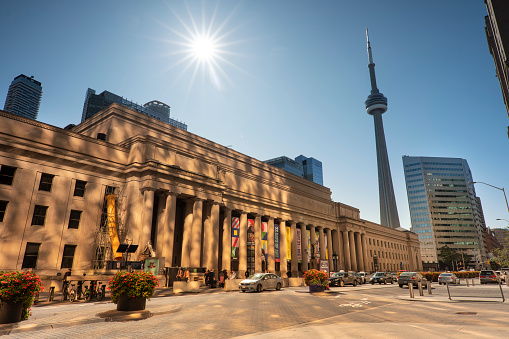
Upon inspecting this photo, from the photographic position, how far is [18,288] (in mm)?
10914

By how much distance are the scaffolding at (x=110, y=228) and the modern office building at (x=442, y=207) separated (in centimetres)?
18855

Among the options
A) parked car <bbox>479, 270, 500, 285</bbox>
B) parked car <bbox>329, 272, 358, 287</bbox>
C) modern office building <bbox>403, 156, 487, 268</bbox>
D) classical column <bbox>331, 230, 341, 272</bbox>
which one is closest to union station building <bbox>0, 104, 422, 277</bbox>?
parked car <bbox>329, 272, 358, 287</bbox>

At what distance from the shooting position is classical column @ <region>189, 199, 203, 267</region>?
40094 millimetres

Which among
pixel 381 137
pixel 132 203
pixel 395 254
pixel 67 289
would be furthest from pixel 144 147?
pixel 381 137

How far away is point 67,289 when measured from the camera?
21.2 metres

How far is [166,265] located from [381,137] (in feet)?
623

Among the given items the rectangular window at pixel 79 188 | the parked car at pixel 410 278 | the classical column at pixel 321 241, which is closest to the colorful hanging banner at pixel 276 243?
the classical column at pixel 321 241

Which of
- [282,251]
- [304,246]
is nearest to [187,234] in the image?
[282,251]

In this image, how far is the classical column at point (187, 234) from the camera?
3931cm

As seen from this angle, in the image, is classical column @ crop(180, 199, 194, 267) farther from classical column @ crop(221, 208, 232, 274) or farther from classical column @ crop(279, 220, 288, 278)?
classical column @ crop(279, 220, 288, 278)

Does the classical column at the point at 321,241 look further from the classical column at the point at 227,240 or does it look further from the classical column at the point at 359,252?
the classical column at the point at 227,240

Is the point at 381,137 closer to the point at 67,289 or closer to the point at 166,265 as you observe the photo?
the point at 166,265

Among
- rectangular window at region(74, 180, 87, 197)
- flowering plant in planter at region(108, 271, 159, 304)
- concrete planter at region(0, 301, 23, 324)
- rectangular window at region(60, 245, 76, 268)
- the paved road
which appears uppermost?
rectangular window at region(74, 180, 87, 197)

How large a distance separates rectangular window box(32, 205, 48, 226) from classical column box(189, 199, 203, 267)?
55.1ft
